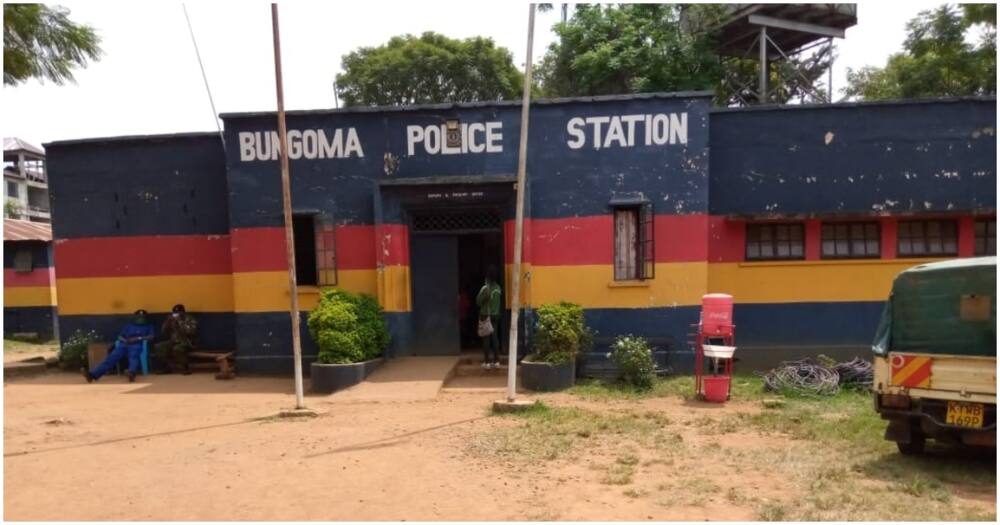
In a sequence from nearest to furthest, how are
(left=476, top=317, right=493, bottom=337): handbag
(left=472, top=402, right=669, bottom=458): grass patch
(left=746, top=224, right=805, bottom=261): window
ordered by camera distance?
(left=472, top=402, right=669, bottom=458): grass patch < (left=476, top=317, right=493, bottom=337): handbag < (left=746, top=224, right=805, bottom=261): window

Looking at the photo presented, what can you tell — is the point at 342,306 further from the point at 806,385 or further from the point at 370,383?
the point at 806,385

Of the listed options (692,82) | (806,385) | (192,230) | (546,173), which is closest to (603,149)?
(546,173)

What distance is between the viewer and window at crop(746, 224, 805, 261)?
10.3 metres

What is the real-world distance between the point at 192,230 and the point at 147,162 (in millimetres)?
1541

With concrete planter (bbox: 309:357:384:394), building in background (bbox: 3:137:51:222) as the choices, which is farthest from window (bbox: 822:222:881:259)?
building in background (bbox: 3:137:51:222)

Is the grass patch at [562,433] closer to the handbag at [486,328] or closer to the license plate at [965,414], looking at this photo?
the handbag at [486,328]

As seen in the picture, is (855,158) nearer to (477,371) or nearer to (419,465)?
(477,371)

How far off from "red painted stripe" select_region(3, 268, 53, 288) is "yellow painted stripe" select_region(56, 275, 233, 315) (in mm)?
7099

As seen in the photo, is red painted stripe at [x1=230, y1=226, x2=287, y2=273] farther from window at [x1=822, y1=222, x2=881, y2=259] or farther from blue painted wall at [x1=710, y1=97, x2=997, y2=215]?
window at [x1=822, y1=222, x2=881, y2=259]

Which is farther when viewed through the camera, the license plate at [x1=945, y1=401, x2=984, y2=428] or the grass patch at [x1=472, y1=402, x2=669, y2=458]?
the grass patch at [x1=472, y1=402, x2=669, y2=458]

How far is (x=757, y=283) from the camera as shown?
33.8 feet

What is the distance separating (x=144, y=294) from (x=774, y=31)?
914 inches

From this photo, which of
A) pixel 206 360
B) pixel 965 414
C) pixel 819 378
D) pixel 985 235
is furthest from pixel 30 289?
pixel 985 235

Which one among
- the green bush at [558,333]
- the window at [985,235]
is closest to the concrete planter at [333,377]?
the green bush at [558,333]
